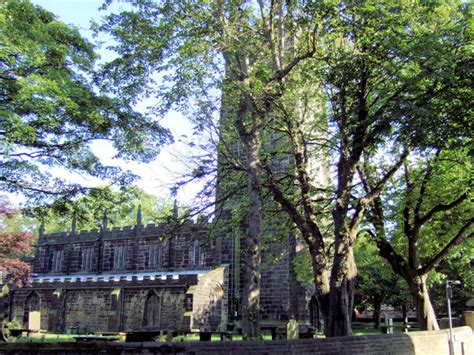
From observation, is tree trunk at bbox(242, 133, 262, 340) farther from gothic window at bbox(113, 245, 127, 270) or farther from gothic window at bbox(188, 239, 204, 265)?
gothic window at bbox(113, 245, 127, 270)

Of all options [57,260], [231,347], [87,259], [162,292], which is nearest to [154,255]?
[87,259]

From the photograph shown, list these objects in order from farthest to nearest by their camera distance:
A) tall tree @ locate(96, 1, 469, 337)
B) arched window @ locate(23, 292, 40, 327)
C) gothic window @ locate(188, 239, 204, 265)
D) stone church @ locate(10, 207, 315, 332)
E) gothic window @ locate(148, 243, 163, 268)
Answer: gothic window @ locate(148, 243, 163, 268) → gothic window @ locate(188, 239, 204, 265) → arched window @ locate(23, 292, 40, 327) → stone church @ locate(10, 207, 315, 332) → tall tree @ locate(96, 1, 469, 337)

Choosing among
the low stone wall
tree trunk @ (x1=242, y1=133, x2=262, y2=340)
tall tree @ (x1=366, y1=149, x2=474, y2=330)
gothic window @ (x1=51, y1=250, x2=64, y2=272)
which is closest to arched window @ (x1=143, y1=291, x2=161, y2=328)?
tall tree @ (x1=366, y1=149, x2=474, y2=330)

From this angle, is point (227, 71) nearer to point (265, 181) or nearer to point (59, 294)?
point (265, 181)

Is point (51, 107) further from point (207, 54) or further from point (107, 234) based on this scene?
point (107, 234)

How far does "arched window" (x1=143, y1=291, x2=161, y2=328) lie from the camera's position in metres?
29.0

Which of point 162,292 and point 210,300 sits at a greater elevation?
point 162,292

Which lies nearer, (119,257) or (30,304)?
(30,304)

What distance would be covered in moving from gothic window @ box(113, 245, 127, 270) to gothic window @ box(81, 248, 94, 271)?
283 centimetres

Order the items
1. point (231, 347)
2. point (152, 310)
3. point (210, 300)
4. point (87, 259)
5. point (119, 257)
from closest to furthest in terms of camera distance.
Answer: point (231, 347) < point (210, 300) < point (152, 310) < point (119, 257) < point (87, 259)

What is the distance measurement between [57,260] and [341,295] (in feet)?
120

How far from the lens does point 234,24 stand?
→ 1374 cm

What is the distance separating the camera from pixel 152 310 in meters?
29.5

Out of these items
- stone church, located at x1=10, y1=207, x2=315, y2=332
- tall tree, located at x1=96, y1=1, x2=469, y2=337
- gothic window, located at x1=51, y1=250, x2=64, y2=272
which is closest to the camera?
tall tree, located at x1=96, y1=1, x2=469, y2=337
